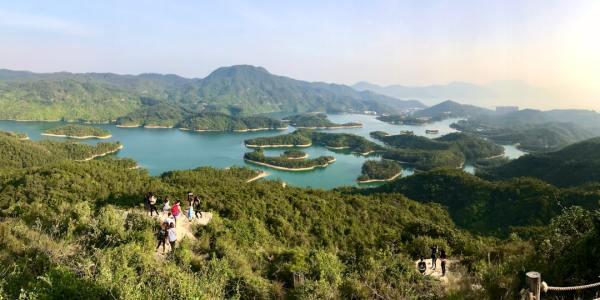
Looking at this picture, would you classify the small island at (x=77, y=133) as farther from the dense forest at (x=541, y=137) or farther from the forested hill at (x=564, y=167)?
the dense forest at (x=541, y=137)

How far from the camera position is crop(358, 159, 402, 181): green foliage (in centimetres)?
8299

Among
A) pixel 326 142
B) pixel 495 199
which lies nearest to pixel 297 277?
pixel 495 199

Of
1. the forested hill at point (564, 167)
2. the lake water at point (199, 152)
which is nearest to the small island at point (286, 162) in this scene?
the lake water at point (199, 152)

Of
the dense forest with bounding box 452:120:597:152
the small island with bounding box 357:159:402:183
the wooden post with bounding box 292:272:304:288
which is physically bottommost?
the small island with bounding box 357:159:402:183

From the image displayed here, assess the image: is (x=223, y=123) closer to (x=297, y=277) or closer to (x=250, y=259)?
(x=250, y=259)

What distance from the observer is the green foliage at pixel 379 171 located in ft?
272

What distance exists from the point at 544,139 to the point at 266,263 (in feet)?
524

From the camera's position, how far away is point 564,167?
62344 millimetres

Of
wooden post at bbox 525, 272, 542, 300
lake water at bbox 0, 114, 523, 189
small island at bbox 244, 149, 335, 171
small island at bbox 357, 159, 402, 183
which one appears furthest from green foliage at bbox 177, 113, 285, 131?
wooden post at bbox 525, 272, 542, 300

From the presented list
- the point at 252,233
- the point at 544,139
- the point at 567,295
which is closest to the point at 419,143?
the point at 544,139

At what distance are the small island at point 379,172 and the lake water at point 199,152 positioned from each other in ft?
8.77

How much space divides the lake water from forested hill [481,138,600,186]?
26262mm

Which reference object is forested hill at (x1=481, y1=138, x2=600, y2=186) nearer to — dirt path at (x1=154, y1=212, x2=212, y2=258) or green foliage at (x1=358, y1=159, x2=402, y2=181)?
green foliage at (x1=358, y1=159, x2=402, y2=181)

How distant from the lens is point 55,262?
7793mm
